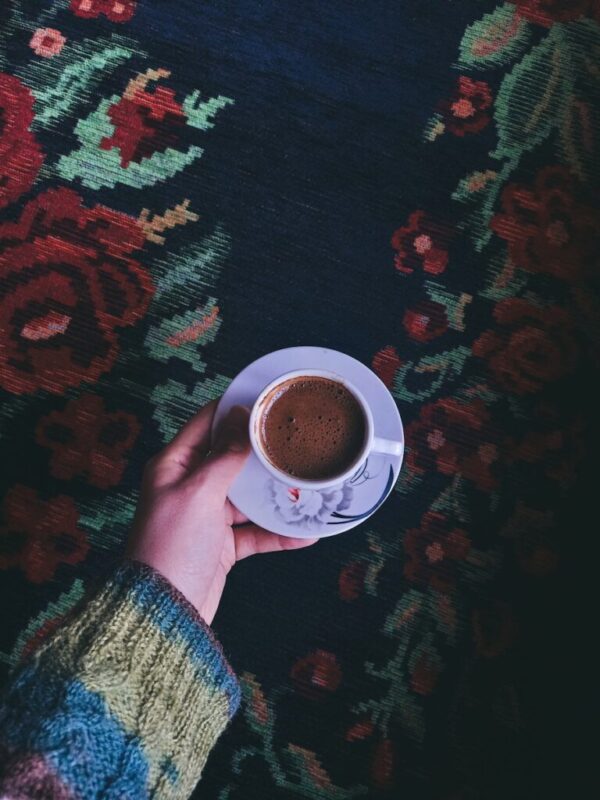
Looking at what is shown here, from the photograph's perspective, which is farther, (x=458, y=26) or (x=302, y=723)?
(x=458, y=26)

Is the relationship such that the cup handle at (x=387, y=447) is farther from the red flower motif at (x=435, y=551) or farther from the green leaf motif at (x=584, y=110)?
the green leaf motif at (x=584, y=110)

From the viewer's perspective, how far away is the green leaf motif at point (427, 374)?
1.09 metres

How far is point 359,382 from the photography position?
0.91m

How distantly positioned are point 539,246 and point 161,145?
65cm

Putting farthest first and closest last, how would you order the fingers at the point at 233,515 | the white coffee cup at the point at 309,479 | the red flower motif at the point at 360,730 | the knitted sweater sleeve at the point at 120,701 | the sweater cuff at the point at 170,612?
the red flower motif at the point at 360,730
the fingers at the point at 233,515
the white coffee cup at the point at 309,479
the sweater cuff at the point at 170,612
the knitted sweater sleeve at the point at 120,701

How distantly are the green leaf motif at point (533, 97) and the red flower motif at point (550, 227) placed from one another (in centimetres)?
6

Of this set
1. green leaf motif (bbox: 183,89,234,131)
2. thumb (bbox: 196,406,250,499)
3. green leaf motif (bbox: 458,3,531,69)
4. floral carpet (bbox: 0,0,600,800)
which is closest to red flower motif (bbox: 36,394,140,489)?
floral carpet (bbox: 0,0,600,800)

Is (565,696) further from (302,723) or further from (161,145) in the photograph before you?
(161,145)

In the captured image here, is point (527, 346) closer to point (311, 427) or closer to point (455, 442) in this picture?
point (455, 442)

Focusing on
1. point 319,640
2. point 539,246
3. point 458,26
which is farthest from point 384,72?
point 319,640

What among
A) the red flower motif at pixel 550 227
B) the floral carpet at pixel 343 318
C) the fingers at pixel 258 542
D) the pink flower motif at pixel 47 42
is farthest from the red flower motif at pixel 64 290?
the red flower motif at pixel 550 227

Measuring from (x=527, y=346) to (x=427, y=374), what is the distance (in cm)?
17

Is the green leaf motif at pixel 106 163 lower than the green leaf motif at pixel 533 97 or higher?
lower

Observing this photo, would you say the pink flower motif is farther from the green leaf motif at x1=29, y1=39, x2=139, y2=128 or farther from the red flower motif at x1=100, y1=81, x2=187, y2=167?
the red flower motif at x1=100, y1=81, x2=187, y2=167
